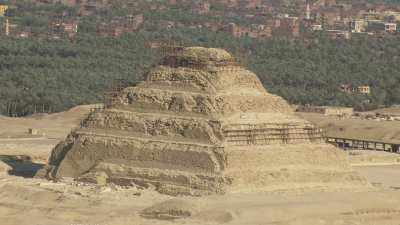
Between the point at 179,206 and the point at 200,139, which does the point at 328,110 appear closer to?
the point at 200,139

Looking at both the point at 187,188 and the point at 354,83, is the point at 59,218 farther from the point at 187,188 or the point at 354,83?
the point at 354,83

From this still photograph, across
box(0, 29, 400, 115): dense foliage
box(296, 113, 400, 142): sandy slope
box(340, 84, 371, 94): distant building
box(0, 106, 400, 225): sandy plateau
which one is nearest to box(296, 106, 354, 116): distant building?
box(0, 29, 400, 115): dense foliage

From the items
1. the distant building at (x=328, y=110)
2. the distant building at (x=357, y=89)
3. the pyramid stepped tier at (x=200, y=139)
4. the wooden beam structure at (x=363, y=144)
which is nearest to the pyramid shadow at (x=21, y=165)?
the pyramid stepped tier at (x=200, y=139)

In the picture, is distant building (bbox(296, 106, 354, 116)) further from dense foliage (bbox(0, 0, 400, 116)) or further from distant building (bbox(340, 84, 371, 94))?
distant building (bbox(340, 84, 371, 94))

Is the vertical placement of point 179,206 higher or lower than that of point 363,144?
higher

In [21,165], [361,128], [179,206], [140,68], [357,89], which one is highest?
[179,206]

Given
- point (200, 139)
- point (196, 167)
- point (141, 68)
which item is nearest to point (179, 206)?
point (196, 167)
